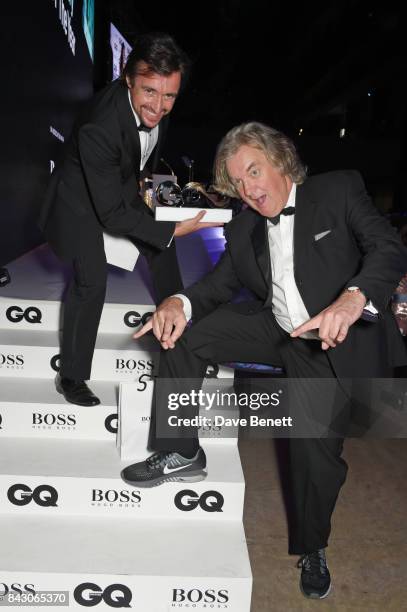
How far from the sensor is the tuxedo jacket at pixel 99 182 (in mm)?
2006

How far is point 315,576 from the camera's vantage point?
5.91 ft

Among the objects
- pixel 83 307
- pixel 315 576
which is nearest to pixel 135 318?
pixel 83 307

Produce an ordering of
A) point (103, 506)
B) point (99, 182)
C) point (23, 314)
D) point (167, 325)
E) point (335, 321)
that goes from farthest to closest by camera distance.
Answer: point (23, 314)
point (99, 182)
point (103, 506)
point (167, 325)
point (335, 321)

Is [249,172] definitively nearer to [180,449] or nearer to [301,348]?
[301,348]

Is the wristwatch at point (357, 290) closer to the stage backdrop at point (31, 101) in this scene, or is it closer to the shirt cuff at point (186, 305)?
the shirt cuff at point (186, 305)

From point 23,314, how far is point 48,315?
13cm

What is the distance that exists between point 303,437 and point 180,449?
1.41 feet

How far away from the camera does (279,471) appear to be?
100 inches

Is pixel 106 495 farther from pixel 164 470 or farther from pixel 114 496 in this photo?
pixel 164 470

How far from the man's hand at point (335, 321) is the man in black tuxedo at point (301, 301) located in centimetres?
18

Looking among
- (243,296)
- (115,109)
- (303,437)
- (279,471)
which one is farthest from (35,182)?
(303,437)

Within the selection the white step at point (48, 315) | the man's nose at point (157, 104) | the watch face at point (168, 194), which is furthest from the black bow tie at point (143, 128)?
the watch face at point (168, 194)

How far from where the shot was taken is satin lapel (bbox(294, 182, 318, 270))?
180 centimetres

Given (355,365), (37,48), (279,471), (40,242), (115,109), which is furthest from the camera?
(40,242)
